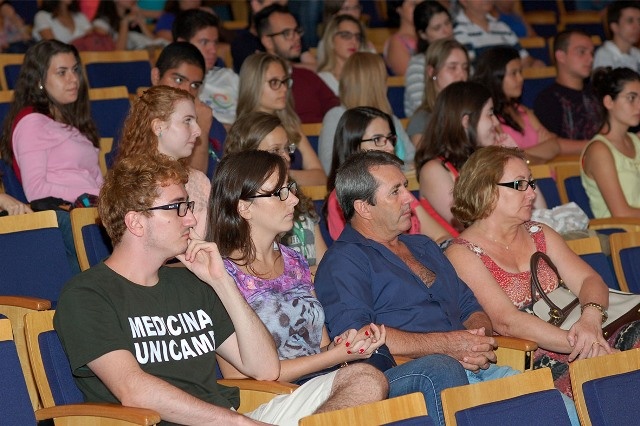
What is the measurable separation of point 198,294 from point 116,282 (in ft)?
0.89

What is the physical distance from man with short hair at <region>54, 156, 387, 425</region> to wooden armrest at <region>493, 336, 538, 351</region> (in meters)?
0.71

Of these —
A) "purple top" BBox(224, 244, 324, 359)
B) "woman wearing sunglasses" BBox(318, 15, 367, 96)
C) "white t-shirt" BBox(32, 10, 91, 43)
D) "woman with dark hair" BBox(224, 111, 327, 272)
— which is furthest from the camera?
"white t-shirt" BBox(32, 10, 91, 43)

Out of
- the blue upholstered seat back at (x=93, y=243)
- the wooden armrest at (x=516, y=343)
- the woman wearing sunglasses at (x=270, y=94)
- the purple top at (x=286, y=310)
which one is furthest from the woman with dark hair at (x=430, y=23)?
the purple top at (x=286, y=310)

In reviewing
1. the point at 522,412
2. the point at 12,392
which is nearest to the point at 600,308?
the point at 522,412

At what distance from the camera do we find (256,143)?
4.07 meters

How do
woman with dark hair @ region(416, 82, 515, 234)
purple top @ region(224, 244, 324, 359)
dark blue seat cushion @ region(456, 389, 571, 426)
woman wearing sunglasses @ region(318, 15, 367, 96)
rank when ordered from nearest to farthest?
dark blue seat cushion @ region(456, 389, 571, 426)
purple top @ region(224, 244, 324, 359)
woman with dark hair @ region(416, 82, 515, 234)
woman wearing sunglasses @ region(318, 15, 367, 96)

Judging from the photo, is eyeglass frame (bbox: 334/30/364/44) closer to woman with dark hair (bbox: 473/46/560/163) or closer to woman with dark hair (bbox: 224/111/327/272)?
woman with dark hair (bbox: 473/46/560/163)

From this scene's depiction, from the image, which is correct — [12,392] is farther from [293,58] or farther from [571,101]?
[571,101]

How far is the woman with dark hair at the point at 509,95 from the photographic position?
557cm

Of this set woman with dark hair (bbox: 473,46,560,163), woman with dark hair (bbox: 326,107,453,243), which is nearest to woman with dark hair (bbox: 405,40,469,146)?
woman with dark hair (bbox: 473,46,560,163)

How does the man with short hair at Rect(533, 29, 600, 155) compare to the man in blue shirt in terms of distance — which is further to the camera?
the man with short hair at Rect(533, 29, 600, 155)

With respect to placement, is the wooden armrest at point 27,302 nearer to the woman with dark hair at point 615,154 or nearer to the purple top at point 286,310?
→ the purple top at point 286,310

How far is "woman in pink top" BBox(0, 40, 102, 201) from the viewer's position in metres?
4.29

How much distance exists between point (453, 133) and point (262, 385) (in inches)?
77.4
